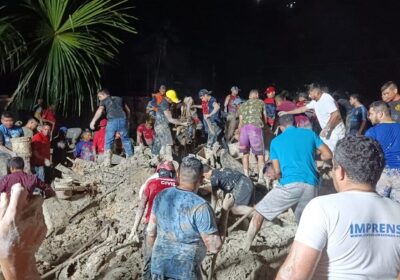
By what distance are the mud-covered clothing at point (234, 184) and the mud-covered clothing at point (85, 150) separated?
14.8 feet

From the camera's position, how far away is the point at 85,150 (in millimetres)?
11164

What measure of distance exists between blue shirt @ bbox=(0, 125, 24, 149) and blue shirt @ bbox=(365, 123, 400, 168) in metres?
6.61

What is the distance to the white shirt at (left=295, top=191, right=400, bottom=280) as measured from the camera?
7.20ft

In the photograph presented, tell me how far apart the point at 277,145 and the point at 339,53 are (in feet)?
46.8

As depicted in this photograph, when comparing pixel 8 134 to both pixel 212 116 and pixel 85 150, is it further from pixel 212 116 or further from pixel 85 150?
pixel 212 116

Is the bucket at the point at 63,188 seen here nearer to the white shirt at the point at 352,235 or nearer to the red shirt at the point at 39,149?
the red shirt at the point at 39,149

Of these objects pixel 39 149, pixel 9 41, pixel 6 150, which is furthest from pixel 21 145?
pixel 9 41

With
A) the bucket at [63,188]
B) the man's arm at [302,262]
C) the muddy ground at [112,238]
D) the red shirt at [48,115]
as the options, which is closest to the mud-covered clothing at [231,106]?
the muddy ground at [112,238]

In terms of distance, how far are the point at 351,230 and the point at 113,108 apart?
778 cm

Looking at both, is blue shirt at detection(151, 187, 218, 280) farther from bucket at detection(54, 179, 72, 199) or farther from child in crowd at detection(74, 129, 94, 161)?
child in crowd at detection(74, 129, 94, 161)

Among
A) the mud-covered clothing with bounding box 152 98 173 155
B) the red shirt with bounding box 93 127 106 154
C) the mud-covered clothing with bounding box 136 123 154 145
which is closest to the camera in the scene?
the mud-covered clothing with bounding box 152 98 173 155

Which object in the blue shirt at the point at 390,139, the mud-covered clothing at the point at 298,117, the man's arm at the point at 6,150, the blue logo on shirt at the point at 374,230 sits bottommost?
the man's arm at the point at 6,150

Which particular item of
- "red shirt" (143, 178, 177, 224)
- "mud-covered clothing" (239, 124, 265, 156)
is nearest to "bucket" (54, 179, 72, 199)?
"mud-covered clothing" (239, 124, 265, 156)

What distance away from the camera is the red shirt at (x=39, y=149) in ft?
30.4
